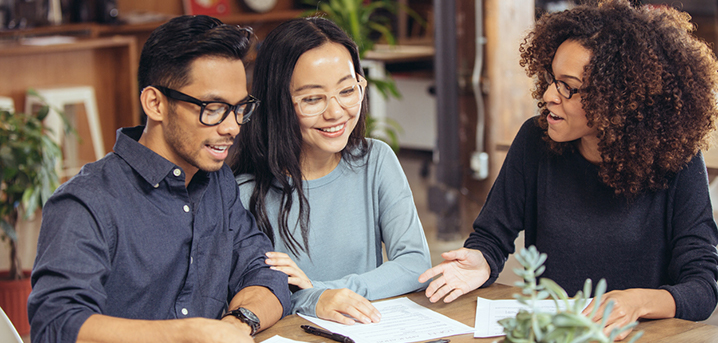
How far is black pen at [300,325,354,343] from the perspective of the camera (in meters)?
1.26

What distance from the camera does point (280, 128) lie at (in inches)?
67.9

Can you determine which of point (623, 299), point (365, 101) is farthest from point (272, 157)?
point (623, 299)

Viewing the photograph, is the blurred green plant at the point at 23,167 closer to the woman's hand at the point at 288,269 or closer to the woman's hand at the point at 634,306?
the woman's hand at the point at 288,269

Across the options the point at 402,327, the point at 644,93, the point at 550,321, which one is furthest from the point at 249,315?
the point at 644,93

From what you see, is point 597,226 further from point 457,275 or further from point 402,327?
point 402,327

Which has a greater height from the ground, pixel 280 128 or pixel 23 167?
pixel 280 128

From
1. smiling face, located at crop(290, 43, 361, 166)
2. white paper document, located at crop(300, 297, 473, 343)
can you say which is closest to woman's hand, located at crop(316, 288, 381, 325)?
white paper document, located at crop(300, 297, 473, 343)

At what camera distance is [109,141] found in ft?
17.8

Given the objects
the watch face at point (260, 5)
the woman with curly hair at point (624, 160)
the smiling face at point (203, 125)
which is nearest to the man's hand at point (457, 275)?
the woman with curly hair at point (624, 160)

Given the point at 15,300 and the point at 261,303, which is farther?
the point at 15,300

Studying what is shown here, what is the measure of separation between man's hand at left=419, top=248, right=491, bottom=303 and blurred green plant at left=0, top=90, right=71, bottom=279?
6.00 feet

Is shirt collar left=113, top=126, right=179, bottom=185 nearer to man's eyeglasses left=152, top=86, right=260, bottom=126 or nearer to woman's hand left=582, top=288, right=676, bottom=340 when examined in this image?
man's eyeglasses left=152, top=86, right=260, bottom=126

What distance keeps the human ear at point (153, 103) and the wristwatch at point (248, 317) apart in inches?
16.5

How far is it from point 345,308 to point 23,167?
76.4 inches
